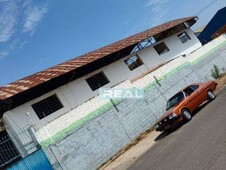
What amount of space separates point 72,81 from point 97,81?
2136 millimetres

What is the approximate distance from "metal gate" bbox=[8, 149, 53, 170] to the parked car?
5343 mm

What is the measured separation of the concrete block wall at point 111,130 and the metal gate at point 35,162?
271mm

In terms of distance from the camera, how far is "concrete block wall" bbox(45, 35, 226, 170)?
15.3 metres

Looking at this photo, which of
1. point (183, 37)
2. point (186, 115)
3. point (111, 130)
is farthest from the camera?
point (183, 37)

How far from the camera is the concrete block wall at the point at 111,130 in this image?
50.1 feet

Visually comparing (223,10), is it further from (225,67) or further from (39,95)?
(39,95)

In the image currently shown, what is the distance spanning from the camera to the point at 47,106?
19.5 metres

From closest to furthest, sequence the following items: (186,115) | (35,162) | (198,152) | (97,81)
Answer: (198,152), (35,162), (186,115), (97,81)

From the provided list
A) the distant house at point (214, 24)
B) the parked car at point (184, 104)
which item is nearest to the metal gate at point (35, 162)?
the parked car at point (184, 104)

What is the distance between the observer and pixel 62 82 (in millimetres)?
20516

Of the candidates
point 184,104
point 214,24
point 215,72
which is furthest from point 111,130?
point 214,24

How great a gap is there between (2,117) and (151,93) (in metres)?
9.30

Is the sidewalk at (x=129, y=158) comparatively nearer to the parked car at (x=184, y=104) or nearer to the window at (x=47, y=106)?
the parked car at (x=184, y=104)

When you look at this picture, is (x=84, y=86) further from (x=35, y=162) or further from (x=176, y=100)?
(x=35, y=162)
